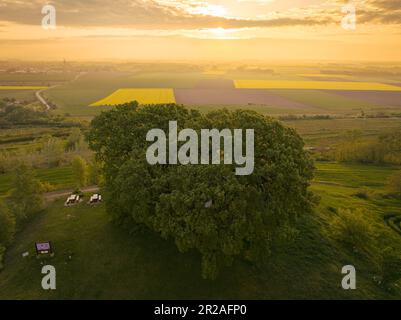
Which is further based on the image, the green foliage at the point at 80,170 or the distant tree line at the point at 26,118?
the distant tree line at the point at 26,118

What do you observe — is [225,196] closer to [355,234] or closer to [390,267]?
[390,267]

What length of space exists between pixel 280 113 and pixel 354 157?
89918 millimetres

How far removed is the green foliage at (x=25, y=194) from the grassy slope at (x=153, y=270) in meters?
5.74

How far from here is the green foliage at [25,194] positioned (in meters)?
55.9

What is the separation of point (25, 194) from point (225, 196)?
40978 mm

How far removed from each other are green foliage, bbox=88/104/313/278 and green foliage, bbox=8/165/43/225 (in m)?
22.2

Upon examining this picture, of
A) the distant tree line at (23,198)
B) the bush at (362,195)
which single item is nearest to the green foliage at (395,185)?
the bush at (362,195)

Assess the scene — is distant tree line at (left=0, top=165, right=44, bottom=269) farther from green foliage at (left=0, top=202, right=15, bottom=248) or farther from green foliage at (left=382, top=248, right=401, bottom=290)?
green foliage at (left=382, top=248, right=401, bottom=290)

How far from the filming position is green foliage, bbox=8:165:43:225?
5591cm

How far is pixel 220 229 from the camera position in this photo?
1351 inches

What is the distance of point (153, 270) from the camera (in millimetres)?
40438

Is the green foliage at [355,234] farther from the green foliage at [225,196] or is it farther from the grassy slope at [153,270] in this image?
the green foliage at [225,196]
